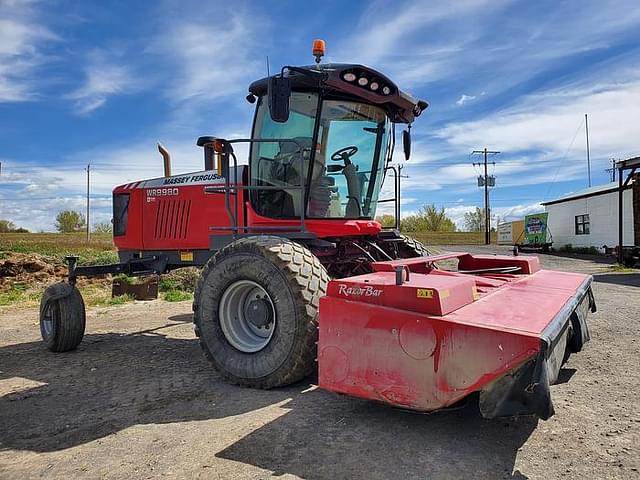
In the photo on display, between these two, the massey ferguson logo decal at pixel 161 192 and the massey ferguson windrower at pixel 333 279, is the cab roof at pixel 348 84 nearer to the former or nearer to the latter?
the massey ferguson windrower at pixel 333 279

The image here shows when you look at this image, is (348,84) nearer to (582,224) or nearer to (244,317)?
(244,317)

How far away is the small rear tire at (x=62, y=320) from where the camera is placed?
5.96m

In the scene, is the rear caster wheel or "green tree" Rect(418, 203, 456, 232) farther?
"green tree" Rect(418, 203, 456, 232)

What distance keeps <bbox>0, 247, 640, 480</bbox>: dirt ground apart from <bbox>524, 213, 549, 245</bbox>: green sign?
3170cm

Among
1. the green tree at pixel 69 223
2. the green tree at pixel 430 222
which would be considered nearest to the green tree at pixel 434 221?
the green tree at pixel 430 222

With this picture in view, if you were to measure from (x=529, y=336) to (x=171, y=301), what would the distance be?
859 cm

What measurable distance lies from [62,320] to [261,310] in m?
3.00

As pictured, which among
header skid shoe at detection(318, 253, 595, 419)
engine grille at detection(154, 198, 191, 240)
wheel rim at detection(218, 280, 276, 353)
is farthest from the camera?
engine grille at detection(154, 198, 191, 240)

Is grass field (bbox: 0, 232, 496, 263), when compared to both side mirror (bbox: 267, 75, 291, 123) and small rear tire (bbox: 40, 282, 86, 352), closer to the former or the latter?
small rear tire (bbox: 40, 282, 86, 352)

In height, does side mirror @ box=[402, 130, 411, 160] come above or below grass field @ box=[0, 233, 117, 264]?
above

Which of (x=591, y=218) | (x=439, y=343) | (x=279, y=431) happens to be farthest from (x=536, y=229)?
(x=279, y=431)

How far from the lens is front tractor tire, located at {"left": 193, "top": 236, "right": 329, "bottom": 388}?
13.0ft

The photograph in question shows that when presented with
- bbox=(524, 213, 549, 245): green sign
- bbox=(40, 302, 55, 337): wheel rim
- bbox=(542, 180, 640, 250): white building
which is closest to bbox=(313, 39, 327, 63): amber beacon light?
bbox=(40, 302, 55, 337): wheel rim

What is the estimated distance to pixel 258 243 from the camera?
4.31 m
